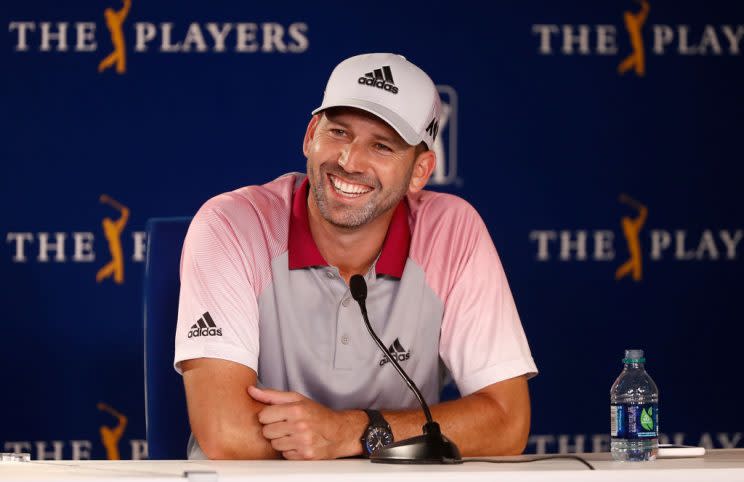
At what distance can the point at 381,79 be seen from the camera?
2.36 metres

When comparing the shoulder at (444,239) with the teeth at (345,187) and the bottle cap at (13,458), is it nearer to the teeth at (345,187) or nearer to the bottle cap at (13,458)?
the teeth at (345,187)

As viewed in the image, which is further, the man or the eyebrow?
the eyebrow

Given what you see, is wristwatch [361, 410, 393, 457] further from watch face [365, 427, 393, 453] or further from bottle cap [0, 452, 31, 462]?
bottle cap [0, 452, 31, 462]

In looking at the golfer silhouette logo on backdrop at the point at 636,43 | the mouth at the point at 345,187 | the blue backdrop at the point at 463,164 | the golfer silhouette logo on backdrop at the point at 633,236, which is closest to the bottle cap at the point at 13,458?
the mouth at the point at 345,187

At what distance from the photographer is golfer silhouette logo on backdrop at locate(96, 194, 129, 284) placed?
11.1ft

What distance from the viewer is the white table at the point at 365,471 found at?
163 centimetres

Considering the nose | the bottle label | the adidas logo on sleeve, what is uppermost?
the nose

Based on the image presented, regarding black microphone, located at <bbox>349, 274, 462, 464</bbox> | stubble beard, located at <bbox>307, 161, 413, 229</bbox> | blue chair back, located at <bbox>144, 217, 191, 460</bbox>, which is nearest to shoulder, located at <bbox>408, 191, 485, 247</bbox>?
stubble beard, located at <bbox>307, 161, 413, 229</bbox>

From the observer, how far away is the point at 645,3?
3.54 meters

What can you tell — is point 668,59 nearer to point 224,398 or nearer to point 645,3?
point 645,3

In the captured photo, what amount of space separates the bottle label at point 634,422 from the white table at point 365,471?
71 millimetres

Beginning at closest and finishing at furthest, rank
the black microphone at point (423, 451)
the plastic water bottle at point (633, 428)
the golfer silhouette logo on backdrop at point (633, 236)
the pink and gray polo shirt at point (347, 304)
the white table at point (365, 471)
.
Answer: the white table at point (365, 471) → the black microphone at point (423, 451) → the plastic water bottle at point (633, 428) → the pink and gray polo shirt at point (347, 304) → the golfer silhouette logo on backdrop at point (633, 236)

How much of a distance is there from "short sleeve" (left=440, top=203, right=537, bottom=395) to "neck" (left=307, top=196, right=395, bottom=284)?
0.52 ft

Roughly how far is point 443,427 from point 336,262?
48 centimetres
